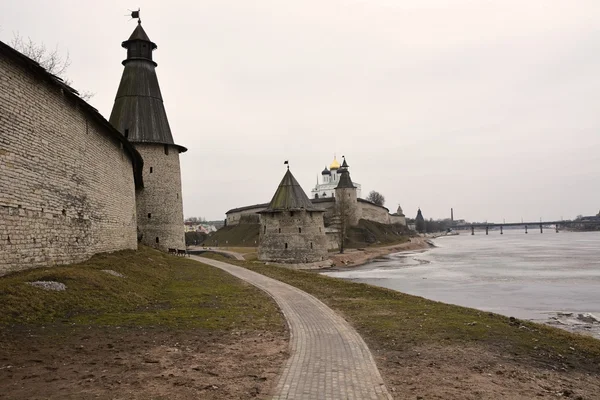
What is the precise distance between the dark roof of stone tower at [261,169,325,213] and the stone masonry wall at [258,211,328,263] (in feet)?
1.39

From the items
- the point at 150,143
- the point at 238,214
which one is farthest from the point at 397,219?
the point at 150,143

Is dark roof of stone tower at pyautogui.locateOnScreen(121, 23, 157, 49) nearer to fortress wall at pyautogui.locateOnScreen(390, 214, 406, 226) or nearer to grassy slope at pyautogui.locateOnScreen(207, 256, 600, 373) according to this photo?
grassy slope at pyautogui.locateOnScreen(207, 256, 600, 373)

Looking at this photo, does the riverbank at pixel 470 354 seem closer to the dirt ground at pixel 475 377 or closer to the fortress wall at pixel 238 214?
the dirt ground at pixel 475 377

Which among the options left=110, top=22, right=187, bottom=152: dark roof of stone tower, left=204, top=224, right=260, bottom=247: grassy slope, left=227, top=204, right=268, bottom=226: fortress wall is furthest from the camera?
left=227, top=204, right=268, bottom=226: fortress wall

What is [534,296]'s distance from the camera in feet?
58.9

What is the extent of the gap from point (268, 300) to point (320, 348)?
175 inches

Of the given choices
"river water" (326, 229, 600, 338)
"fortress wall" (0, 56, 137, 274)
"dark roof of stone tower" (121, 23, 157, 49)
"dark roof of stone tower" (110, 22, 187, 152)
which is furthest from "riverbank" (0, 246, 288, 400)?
"dark roof of stone tower" (121, 23, 157, 49)

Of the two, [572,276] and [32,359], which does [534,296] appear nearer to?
[572,276]

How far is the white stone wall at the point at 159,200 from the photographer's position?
84.7ft

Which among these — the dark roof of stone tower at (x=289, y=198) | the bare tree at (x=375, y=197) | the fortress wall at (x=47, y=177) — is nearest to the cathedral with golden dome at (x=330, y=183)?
the bare tree at (x=375, y=197)

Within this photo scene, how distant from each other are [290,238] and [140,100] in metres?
14.5

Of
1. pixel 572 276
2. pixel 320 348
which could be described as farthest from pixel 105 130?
pixel 572 276

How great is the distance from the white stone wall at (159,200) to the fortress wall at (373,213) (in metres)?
46.6

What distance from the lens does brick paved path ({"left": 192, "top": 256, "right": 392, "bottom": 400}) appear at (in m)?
4.65
